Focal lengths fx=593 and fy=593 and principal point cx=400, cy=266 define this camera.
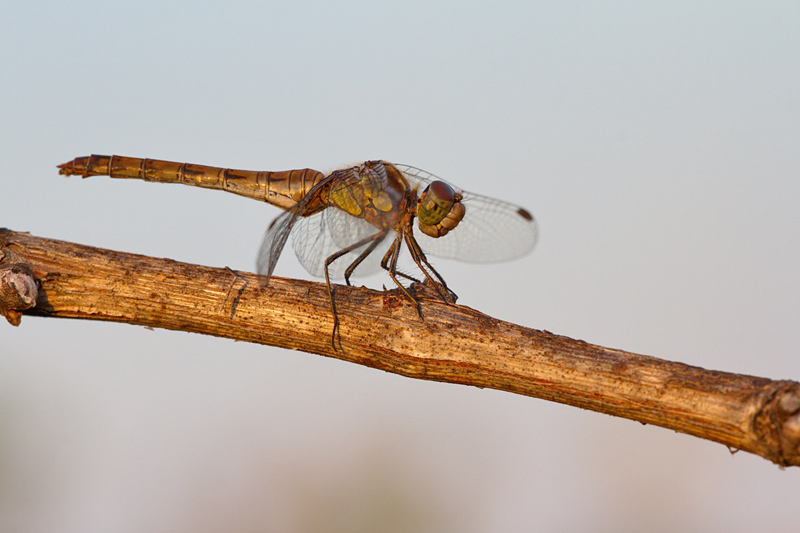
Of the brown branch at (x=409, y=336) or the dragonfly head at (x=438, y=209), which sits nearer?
the brown branch at (x=409, y=336)

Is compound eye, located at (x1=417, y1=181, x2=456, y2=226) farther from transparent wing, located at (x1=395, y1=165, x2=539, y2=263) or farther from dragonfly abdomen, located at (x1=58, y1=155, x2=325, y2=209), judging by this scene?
dragonfly abdomen, located at (x1=58, y1=155, x2=325, y2=209)

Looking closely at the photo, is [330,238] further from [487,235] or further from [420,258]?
[487,235]

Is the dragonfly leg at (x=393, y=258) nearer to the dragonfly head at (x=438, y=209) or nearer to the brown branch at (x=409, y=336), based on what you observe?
A: the dragonfly head at (x=438, y=209)

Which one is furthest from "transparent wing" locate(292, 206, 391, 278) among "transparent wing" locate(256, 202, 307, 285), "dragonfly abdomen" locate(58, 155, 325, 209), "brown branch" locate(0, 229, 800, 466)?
"brown branch" locate(0, 229, 800, 466)

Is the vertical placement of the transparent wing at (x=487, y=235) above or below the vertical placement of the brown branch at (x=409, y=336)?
above

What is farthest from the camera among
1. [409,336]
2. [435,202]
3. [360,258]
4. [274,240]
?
[360,258]

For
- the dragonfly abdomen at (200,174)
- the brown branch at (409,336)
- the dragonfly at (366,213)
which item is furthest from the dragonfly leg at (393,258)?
the dragonfly abdomen at (200,174)

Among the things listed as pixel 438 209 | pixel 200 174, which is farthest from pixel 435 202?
pixel 200 174
